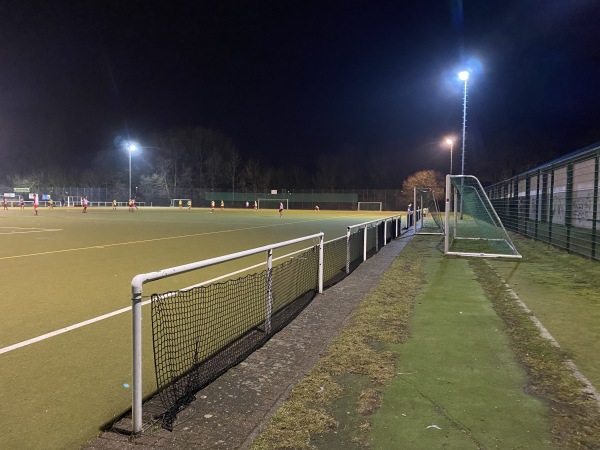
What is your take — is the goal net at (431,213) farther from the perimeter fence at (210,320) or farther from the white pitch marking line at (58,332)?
the white pitch marking line at (58,332)

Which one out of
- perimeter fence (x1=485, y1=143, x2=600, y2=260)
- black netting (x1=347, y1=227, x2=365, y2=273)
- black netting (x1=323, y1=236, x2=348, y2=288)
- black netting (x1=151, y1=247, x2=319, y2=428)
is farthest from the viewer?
perimeter fence (x1=485, y1=143, x2=600, y2=260)

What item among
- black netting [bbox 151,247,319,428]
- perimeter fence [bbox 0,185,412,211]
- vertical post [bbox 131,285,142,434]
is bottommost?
black netting [bbox 151,247,319,428]

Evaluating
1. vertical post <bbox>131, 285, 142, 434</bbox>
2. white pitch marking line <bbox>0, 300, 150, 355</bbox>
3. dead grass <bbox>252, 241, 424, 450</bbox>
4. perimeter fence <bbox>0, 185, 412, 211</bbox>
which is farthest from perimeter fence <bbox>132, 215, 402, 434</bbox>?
perimeter fence <bbox>0, 185, 412, 211</bbox>

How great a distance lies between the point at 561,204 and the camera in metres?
19.7

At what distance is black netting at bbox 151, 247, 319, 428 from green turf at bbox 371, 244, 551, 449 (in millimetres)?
1702

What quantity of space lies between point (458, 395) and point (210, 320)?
3446mm

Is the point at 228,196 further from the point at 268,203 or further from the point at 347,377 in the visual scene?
the point at 347,377

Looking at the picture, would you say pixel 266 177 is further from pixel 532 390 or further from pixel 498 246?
pixel 532 390

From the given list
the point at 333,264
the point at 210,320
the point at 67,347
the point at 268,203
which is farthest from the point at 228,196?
the point at 67,347

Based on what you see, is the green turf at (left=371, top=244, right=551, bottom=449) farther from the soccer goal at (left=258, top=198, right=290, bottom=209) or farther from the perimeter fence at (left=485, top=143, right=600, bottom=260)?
the soccer goal at (left=258, top=198, right=290, bottom=209)

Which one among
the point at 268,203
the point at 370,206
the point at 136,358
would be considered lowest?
the point at 136,358

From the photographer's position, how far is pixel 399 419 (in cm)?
323

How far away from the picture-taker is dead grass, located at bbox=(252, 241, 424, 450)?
3.03m

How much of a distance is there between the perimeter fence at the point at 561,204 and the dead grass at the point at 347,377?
6.91 m
